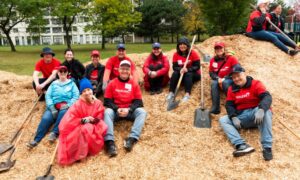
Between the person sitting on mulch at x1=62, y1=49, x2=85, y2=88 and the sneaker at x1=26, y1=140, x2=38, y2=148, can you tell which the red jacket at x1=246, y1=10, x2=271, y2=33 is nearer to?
the person sitting on mulch at x1=62, y1=49, x2=85, y2=88

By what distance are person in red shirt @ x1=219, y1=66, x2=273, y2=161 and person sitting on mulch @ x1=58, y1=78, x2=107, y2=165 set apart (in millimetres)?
1960

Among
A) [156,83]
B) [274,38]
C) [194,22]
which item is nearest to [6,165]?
[156,83]

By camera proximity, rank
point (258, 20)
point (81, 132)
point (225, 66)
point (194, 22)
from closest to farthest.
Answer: point (81, 132) → point (225, 66) → point (258, 20) → point (194, 22)

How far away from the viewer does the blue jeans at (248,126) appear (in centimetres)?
462

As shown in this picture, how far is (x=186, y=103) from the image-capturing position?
6.25 m

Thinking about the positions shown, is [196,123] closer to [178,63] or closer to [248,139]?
[248,139]

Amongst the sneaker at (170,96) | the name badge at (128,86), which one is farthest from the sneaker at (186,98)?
the name badge at (128,86)

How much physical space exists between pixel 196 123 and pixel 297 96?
8.29ft

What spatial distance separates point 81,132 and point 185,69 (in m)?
2.55

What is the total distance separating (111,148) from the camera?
16.0 ft

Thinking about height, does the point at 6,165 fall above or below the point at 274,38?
below

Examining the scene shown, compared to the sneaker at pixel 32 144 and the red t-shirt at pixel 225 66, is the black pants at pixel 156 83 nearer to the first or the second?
the red t-shirt at pixel 225 66

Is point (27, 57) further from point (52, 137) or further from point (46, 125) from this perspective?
point (52, 137)

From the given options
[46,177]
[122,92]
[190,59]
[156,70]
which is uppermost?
[190,59]
